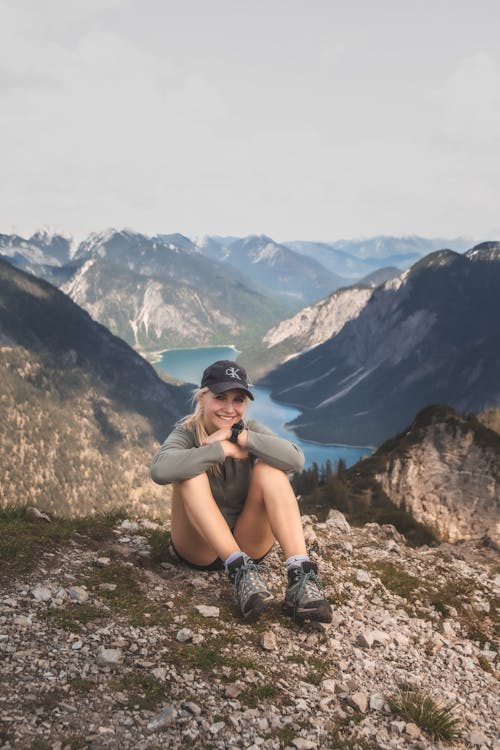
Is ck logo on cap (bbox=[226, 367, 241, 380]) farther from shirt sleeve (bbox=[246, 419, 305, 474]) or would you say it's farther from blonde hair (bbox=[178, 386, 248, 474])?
shirt sleeve (bbox=[246, 419, 305, 474])

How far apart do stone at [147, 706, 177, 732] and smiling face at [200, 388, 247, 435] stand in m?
4.53

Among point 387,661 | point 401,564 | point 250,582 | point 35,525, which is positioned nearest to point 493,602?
point 401,564

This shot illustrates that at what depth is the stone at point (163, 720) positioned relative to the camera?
557cm

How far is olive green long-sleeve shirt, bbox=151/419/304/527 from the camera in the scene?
8.27 metres

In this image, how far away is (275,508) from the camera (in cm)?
841

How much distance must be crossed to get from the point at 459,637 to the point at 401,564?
3525 millimetres

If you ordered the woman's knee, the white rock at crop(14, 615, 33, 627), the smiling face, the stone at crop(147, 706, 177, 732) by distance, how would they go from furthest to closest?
the smiling face
the woman's knee
the white rock at crop(14, 615, 33, 627)
the stone at crop(147, 706, 177, 732)

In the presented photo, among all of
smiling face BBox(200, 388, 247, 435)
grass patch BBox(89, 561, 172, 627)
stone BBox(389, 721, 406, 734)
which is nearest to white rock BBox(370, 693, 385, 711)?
stone BBox(389, 721, 406, 734)

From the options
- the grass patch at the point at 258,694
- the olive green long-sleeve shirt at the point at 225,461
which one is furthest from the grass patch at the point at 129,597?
the olive green long-sleeve shirt at the point at 225,461

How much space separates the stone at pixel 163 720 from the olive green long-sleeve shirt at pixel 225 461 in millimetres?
3202

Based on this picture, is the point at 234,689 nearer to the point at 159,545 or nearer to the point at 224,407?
the point at 224,407

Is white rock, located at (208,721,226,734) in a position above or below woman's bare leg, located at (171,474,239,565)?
below

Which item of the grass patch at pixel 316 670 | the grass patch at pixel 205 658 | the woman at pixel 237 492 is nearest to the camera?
the grass patch at pixel 205 658

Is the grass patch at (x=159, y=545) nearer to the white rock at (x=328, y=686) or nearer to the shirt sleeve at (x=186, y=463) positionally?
the shirt sleeve at (x=186, y=463)
